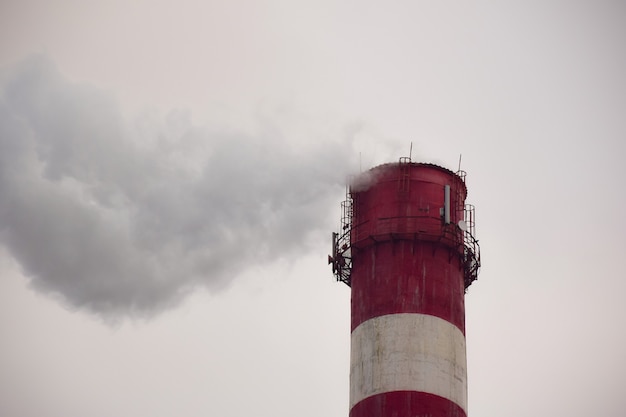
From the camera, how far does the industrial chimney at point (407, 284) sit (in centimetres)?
5362

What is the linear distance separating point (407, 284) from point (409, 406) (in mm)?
5258

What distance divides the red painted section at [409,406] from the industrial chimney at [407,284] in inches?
1.6

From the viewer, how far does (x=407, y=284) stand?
55.4 metres

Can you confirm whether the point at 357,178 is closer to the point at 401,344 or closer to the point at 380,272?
the point at 380,272

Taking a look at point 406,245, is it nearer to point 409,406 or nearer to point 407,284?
point 407,284

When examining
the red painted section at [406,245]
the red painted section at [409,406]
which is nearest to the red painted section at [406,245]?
the red painted section at [406,245]

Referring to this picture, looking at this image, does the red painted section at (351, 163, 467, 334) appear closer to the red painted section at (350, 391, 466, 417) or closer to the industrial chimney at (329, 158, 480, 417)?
the industrial chimney at (329, 158, 480, 417)

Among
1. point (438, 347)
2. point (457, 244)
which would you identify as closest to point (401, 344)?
point (438, 347)

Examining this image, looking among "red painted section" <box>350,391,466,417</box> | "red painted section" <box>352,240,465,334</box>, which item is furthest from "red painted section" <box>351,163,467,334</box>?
"red painted section" <box>350,391,466,417</box>

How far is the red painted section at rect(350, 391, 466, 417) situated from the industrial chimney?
4cm

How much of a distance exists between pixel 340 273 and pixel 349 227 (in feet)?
6.84

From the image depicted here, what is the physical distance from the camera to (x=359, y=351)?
55.2 m

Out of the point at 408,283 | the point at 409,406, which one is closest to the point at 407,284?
the point at 408,283

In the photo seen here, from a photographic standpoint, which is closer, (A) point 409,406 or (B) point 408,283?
(A) point 409,406
